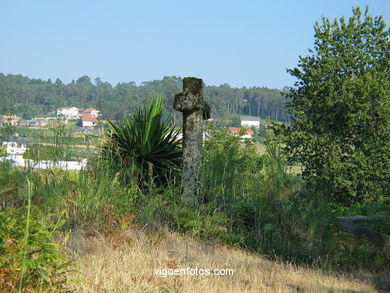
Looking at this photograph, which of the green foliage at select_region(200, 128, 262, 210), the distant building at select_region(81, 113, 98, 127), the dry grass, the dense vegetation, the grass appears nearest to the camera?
the dense vegetation

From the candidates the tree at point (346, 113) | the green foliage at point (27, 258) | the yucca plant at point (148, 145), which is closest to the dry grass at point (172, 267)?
the green foliage at point (27, 258)

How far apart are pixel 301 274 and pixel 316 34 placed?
73.5ft

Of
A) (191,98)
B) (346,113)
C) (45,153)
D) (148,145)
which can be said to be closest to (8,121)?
(45,153)

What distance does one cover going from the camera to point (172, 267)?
477 cm

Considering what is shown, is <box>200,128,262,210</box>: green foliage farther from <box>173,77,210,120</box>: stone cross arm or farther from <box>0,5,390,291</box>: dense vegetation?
<box>173,77,210,120</box>: stone cross arm

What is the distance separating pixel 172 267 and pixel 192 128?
12.6 feet

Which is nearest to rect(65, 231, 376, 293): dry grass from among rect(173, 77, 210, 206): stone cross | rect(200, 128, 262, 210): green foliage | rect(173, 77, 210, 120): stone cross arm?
rect(200, 128, 262, 210): green foliage

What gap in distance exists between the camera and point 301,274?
17.5 ft

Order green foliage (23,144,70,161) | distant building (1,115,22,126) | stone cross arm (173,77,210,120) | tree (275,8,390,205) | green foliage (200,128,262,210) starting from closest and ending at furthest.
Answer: green foliage (23,144,70,161)
distant building (1,115,22,126)
green foliage (200,128,262,210)
stone cross arm (173,77,210,120)
tree (275,8,390,205)

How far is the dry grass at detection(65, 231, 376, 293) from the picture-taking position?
4.15 m

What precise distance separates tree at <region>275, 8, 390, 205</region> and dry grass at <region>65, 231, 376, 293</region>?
13990mm

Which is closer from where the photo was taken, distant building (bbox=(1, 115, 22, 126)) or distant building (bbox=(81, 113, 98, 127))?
distant building (bbox=(1, 115, 22, 126))

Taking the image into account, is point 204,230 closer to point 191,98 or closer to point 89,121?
point 191,98

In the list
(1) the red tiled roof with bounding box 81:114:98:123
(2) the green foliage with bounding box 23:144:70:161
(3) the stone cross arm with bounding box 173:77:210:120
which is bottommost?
(2) the green foliage with bounding box 23:144:70:161
